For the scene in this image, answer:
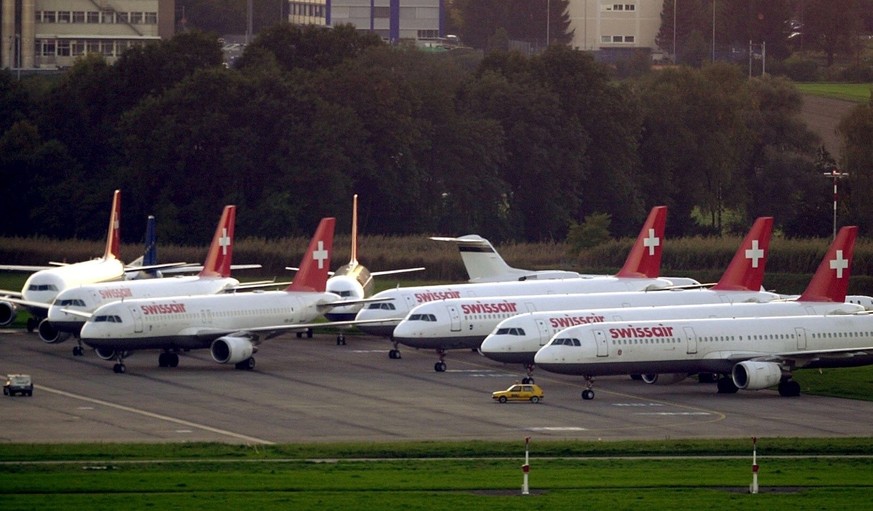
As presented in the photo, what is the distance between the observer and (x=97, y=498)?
44031 mm

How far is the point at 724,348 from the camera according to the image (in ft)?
233

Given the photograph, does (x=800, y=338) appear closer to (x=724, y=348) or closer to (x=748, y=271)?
(x=724, y=348)

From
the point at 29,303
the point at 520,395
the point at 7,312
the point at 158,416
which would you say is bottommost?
the point at 158,416

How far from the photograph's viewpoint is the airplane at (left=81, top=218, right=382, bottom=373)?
245ft

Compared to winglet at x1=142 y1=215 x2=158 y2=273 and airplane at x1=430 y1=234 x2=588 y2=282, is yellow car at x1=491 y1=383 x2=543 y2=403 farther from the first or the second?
winglet at x1=142 y1=215 x2=158 y2=273

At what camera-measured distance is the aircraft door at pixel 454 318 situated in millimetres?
77562

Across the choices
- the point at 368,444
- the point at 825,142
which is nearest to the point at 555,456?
the point at 368,444

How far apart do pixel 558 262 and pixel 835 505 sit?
279 ft

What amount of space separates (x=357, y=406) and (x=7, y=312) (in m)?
31.7

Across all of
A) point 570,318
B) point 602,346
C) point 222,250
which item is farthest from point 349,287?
point 602,346

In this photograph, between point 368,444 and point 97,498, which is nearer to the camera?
point 97,498

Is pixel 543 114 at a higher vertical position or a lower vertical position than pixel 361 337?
higher

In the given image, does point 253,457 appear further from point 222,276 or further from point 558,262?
point 558,262

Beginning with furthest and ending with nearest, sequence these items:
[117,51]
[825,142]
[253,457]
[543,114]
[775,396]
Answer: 1. [117,51]
2. [825,142]
3. [543,114]
4. [775,396]
5. [253,457]
